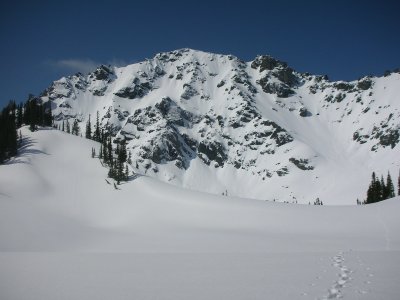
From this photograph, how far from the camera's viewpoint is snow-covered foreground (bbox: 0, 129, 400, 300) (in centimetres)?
1292

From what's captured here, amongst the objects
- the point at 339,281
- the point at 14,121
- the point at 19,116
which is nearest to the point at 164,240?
the point at 339,281

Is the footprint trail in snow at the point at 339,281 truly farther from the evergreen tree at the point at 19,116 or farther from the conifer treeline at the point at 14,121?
the evergreen tree at the point at 19,116

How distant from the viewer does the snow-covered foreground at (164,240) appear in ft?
42.4

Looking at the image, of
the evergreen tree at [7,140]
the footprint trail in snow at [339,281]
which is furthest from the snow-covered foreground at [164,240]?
the evergreen tree at [7,140]

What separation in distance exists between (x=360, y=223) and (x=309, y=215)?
25.8ft

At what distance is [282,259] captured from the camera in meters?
18.7

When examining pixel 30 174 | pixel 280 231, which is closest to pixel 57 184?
pixel 30 174

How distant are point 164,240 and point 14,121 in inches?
3054

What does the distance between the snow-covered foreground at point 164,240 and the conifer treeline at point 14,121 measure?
4.22 meters

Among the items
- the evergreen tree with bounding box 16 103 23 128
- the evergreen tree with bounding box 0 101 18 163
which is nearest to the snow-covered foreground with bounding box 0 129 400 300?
the evergreen tree with bounding box 0 101 18 163

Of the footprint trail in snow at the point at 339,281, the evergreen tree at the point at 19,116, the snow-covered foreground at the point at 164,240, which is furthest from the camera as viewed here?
the evergreen tree at the point at 19,116

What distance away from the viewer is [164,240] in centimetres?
3975

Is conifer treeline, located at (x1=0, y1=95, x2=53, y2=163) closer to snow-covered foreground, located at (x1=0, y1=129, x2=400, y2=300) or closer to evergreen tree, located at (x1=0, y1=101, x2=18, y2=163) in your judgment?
evergreen tree, located at (x1=0, y1=101, x2=18, y2=163)

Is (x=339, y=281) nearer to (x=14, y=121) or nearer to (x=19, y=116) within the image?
(x=14, y=121)
